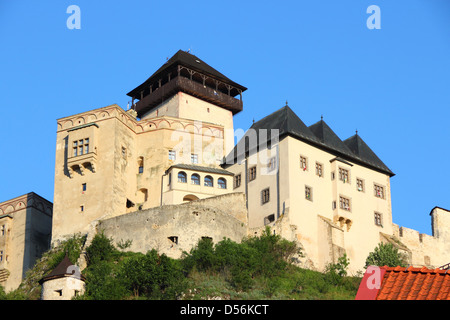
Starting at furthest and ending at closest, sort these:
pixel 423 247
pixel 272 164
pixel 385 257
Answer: pixel 423 247, pixel 272 164, pixel 385 257

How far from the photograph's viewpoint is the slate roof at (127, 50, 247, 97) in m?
70.5

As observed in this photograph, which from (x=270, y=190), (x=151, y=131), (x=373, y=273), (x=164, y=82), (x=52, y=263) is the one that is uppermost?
(x=164, y=82)

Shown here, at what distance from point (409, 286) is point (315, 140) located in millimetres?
34722

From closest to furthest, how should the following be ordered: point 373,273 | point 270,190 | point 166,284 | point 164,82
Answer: point 373,273 < point 166,284 < point 270,190 < point 164,82

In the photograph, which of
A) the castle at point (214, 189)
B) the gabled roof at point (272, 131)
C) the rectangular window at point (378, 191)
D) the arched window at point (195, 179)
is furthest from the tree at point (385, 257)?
the arched window at point (195, 179)

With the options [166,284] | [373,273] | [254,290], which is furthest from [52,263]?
[373,273]

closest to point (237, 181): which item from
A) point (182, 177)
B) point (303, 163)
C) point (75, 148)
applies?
point (182, 177)

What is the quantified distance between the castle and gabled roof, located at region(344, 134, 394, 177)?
12cm

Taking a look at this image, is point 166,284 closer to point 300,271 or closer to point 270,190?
point 300,271

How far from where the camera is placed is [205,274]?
49.1 meters

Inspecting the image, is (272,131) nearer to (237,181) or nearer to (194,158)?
(237,181)

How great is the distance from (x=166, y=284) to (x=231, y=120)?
27992 mm

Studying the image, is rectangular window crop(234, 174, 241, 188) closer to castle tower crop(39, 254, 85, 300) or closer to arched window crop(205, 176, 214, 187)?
arched window crop(205, 176, 214, 187)

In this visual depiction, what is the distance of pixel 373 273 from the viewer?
27.5 metres
